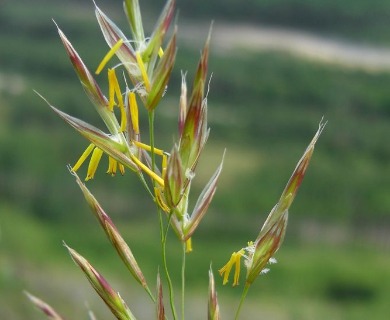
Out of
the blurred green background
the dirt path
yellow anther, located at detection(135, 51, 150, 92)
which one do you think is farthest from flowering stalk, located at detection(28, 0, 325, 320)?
the dirt path

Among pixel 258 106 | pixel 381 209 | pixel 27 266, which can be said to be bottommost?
pixel 27 266

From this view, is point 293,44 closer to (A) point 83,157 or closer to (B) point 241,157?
(B) point 241,157

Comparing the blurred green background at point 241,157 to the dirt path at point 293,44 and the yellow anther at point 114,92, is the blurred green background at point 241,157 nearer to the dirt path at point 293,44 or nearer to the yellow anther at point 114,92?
the dirt path at point 293,44

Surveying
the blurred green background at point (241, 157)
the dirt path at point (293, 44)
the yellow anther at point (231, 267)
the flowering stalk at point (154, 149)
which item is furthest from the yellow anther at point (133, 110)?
the dirt path at point (293, 44)

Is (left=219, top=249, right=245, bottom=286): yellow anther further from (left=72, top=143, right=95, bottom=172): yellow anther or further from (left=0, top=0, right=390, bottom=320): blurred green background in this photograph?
(left=0, top=0, right=390, bottom=320): blurred green background

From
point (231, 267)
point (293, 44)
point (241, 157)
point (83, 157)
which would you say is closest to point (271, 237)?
point (231, 267)

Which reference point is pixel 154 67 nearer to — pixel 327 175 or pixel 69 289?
pixel 69 289

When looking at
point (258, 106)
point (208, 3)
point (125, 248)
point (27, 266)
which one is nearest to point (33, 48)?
point (208, 3)

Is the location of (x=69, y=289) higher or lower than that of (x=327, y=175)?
lower
